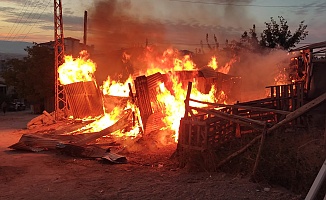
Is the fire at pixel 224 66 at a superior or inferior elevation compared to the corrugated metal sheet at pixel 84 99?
superior

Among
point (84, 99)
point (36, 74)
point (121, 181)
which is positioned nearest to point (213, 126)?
point (121, 181)

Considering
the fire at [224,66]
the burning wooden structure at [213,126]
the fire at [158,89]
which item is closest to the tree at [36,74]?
the fire at [158,89]

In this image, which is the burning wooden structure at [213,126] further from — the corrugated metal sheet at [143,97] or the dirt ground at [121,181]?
the corrugated metal sheet at [143,97]

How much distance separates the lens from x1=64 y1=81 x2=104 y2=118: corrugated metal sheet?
20.6 metres

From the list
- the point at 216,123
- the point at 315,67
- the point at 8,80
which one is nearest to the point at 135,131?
the point at 216,123

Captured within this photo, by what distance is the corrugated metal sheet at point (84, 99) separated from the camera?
2064 centimetres

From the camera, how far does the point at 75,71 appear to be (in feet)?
75.8

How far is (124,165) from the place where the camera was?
34.3 feet

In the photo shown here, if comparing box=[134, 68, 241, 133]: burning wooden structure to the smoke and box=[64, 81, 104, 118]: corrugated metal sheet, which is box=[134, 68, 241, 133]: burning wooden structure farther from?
the smoke

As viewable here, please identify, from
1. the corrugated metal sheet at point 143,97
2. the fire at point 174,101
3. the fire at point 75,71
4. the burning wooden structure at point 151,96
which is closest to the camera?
the burning wooden structure at point 151,96

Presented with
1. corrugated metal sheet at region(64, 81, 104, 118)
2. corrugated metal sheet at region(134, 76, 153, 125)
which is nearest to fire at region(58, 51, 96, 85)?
corrugated metal sheet at region(64, 81, 104, 118)

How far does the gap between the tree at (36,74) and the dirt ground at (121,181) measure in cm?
2306

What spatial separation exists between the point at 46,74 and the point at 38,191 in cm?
2747

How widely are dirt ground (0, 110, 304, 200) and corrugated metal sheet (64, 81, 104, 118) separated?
8.95 meters
